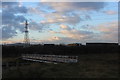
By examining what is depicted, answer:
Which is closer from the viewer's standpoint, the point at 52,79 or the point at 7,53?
the point at 52,79

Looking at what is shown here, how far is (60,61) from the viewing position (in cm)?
3559

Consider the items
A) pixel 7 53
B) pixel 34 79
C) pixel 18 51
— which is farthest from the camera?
pixel 18 51

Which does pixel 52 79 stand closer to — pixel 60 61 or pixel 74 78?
pixel 74 78

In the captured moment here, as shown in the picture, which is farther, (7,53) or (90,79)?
(7,53)

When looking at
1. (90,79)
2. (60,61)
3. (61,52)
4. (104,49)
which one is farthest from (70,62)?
(104,49)

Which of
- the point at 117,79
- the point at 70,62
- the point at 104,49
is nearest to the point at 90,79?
the point at 117,79

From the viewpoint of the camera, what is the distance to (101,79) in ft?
Result: 65.7

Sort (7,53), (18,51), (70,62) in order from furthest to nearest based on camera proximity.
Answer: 1. (18,51)
2. (7,53)
3. (70,62)

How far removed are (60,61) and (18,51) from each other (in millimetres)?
38427

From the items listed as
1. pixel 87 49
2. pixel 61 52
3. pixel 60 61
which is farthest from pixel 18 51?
pixel 60 61

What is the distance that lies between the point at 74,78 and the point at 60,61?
15.5 meters

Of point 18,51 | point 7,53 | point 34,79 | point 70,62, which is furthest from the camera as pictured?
point 18,51

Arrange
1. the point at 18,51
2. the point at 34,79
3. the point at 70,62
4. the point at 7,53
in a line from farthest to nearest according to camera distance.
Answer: the point at 18,51 < the point at 7,53 < the point at 70,62 < the point at 34,79

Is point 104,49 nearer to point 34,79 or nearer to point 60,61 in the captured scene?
point 60,61
